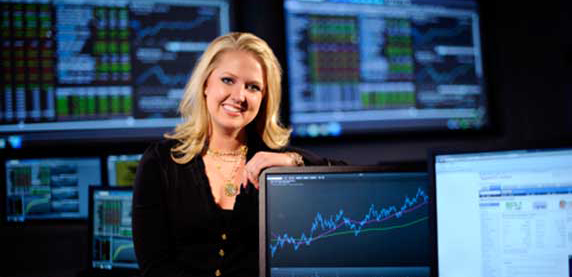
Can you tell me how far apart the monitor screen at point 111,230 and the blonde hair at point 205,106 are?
14.1 inches

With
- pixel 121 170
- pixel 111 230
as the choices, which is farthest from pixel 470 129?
pixel 111 230

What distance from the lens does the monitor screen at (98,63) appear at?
7.06ft

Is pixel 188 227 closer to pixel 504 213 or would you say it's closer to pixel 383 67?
pixel 504 213

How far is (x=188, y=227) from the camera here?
1445 millimetres

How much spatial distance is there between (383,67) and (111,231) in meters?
1.51

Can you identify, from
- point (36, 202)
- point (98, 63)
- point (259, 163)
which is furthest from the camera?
point (98, 63)

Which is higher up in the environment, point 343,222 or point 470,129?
point 470,129

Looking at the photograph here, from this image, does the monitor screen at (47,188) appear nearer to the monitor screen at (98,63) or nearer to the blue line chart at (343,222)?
the monitor screen at (98,63)

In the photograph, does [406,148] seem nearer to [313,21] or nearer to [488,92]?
[488,92]

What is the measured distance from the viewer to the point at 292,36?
2.48 metres

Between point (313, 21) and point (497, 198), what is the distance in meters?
1.73

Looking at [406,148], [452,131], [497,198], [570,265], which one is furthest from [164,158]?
[452,131]

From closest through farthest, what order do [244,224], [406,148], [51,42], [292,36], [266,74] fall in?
[244,224]
[266,74]
[51,42]
[292,36]
[406,148]

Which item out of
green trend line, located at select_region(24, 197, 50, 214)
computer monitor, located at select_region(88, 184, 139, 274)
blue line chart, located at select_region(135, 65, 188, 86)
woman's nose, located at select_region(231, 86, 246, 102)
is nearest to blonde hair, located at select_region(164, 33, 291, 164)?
woman's nose, located at select_region(231, 86, 246, 102)
